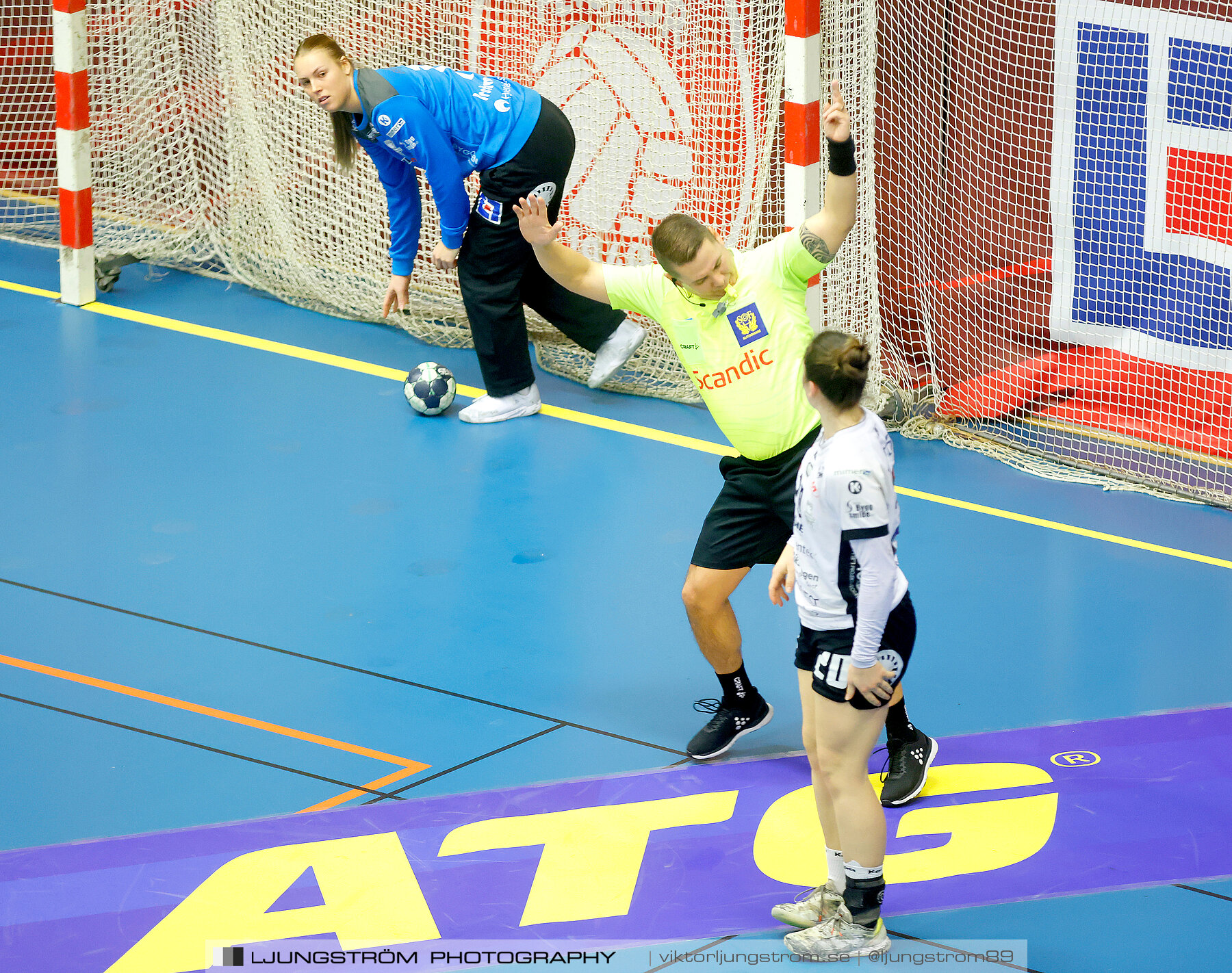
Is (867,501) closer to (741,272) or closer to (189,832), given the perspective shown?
(741,272)

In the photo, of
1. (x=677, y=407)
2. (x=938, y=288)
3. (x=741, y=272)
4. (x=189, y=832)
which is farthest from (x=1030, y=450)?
(x=189, y=832)

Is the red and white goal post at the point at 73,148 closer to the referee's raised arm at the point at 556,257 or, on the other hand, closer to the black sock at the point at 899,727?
the referee's raised arm at the point at 556,257

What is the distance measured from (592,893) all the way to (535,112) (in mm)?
4444

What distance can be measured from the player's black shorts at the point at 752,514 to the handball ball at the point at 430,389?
3.27 metres

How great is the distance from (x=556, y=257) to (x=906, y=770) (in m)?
2.09

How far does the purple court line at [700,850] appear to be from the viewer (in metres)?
4.39

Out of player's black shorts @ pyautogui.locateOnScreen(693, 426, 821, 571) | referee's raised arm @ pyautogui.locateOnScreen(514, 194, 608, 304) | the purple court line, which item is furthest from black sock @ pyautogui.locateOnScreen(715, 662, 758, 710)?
referee's raised arm @ pyautogui.locateOnScreen(514, 194, 608, 304)

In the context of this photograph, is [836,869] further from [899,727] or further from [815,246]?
[815,246]

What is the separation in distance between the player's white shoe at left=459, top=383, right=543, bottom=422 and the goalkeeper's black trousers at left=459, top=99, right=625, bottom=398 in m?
0.04

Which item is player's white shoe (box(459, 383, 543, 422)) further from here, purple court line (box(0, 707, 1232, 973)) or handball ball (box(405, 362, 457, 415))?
purple court line (box(0, 707, 1232, 973))

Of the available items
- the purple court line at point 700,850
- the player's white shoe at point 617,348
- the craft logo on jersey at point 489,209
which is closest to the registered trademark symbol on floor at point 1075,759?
the purple court line at point 700,850

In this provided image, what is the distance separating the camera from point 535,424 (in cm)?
813

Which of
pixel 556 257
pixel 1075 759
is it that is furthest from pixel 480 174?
pixel 1075 759

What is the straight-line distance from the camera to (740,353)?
4.86 m
